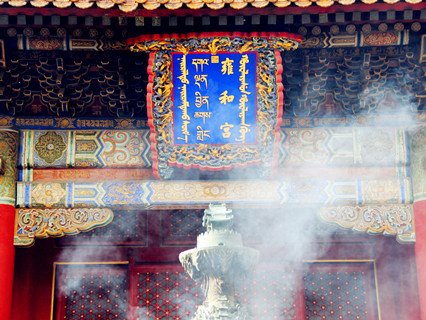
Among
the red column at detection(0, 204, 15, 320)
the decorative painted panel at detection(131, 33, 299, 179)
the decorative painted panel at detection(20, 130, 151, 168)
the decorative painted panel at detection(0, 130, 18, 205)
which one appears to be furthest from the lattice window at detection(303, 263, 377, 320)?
the decorative painted panel at detection(0, 130, 18, 205)

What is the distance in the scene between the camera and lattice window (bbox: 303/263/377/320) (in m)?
9.23

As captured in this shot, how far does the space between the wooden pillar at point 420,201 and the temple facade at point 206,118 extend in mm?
19

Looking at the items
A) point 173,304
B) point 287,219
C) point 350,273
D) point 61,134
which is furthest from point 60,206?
point 350,273

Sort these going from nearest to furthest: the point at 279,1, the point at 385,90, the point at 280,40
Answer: the point at 279,1 < the point at 280,40 < the point at 385,90

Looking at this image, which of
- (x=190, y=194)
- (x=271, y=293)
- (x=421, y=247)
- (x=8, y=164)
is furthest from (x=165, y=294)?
(x=421, y=247)

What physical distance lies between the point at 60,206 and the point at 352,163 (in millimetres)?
3108

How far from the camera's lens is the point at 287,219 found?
9.41 meters

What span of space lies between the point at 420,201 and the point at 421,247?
475mm

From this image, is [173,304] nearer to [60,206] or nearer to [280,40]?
[60,206]

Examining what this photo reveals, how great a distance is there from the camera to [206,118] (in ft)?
26.0

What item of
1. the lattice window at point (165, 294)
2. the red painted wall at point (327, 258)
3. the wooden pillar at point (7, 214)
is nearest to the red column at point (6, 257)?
the wooden pillar at point (7, 214)

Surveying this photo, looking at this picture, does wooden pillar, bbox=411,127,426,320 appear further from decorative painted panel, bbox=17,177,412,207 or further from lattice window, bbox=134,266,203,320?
lattice window, bbox=134,266,203,320

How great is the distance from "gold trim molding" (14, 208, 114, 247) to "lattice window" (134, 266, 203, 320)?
1.40 m

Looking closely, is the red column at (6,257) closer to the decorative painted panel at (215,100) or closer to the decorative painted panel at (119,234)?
the decorative painted panel at (119,234)
